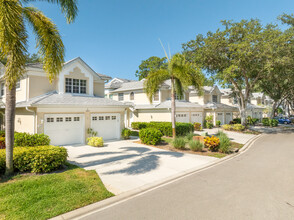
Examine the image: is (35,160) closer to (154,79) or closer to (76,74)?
(154,79)

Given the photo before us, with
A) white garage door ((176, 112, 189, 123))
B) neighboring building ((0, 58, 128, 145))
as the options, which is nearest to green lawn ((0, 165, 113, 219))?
neighboring building ((0, 58, 128, 145))

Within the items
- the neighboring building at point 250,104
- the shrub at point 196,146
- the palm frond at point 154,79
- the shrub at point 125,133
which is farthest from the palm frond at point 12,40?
the neighboring building at point 250,104

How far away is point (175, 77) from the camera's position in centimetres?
1509

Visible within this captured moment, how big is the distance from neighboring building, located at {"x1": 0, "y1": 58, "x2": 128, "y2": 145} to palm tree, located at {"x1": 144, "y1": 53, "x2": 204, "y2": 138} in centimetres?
366

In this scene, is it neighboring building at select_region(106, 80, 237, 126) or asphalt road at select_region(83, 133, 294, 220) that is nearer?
asphalt road at select_region(83, 133, 294, 220)

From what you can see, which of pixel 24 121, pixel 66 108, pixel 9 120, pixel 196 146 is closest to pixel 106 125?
pixel 66 108

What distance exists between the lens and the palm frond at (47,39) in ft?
25.2

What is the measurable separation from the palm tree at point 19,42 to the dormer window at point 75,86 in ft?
27.2

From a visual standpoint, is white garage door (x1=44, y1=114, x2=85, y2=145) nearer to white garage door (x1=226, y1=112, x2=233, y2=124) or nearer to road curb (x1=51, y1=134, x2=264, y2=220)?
road curb (x1=51, y1=134, x2=264, y2=220)

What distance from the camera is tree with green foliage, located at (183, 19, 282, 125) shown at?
20031 millimetres

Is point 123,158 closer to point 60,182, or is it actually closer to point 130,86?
point 60,182

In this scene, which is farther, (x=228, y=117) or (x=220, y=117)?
(x=228, y=117)

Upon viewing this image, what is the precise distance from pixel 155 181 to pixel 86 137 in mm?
9097

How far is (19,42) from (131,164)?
23.6 ft
